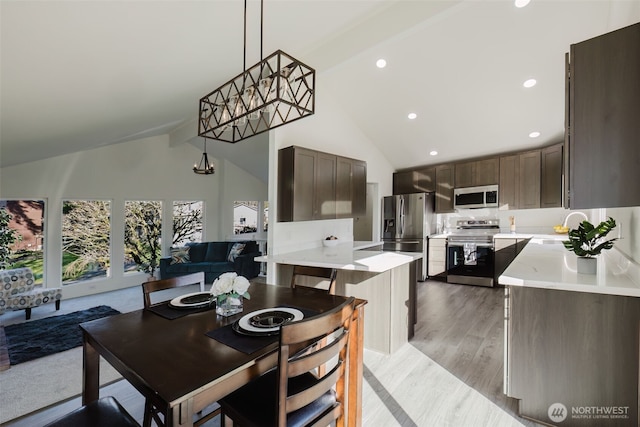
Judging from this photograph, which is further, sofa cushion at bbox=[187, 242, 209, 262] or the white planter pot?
sofa cushion at bbox=[187, 242, 209, 262]

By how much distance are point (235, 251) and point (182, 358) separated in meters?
5.46

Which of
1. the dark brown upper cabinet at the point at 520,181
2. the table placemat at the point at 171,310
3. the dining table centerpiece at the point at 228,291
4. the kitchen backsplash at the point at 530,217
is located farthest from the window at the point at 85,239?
the dark brown upper cabinet at the point at 520,181

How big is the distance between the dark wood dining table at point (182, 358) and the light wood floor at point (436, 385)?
572mm

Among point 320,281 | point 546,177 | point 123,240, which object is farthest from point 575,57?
point 123,240

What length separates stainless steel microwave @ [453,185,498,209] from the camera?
534 centimetres

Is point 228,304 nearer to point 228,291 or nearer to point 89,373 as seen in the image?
point 228,291

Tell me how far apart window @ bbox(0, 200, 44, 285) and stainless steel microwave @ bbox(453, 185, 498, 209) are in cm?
751

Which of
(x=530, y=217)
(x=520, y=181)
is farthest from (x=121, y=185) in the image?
(x=530, y=217)

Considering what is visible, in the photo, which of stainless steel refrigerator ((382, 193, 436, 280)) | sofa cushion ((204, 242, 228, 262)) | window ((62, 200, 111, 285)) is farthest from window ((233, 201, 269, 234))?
stainless steel refrigerator ((382, 193, 436, 280))

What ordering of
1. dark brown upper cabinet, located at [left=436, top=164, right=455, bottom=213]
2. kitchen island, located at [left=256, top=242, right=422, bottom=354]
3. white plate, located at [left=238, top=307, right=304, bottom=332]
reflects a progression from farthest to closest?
dark brown upper cabinet, located at [left=436, top=164, right=455, bottom=213] < kitchen island, located at [left=256, top=242, right=422, bottom=354] < white plate, located at [left=238, top=307, right=304, bottom=332]

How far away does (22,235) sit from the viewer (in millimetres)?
4887

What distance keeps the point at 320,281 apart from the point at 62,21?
9.08 feet

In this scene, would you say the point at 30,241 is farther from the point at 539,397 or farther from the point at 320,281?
the point at 539,397

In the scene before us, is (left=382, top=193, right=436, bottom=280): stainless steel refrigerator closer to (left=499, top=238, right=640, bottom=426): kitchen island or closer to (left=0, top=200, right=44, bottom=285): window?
(left=499, top=238, right=640, bottom=426): kitchen island
